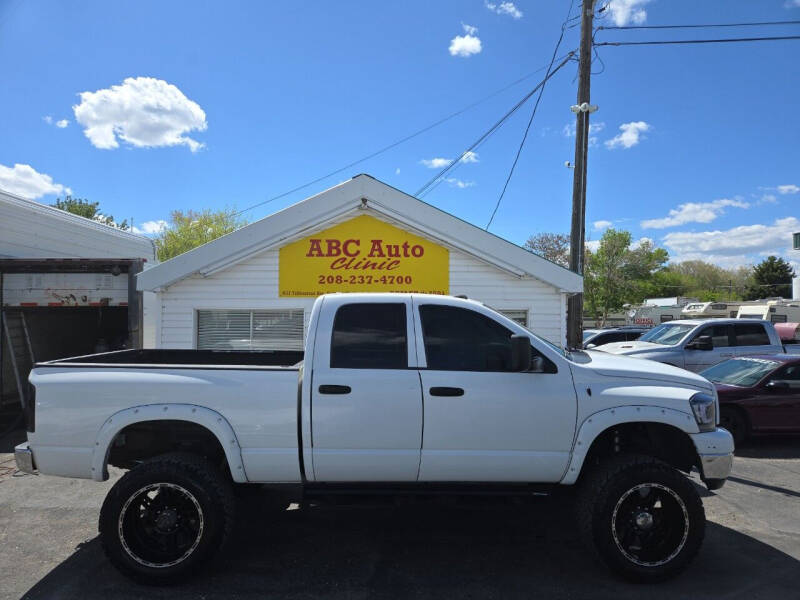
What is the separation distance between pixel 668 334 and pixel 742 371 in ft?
10.7

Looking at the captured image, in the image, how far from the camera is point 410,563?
162 inches

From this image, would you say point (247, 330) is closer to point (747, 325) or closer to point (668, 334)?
point (668, 334)

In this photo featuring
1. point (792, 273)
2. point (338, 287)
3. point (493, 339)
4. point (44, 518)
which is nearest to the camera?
point (493, 339)

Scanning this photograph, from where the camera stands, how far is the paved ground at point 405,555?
12.2 feet

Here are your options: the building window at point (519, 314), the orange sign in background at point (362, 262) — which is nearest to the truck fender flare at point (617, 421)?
the building window at point (519, 314)

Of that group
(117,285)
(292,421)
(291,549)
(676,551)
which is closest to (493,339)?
(292,421)

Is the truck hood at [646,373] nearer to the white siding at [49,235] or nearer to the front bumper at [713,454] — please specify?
the front bumper at [713,454]

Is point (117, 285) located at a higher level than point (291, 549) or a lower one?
higher

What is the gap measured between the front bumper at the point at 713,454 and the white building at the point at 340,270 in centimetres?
514

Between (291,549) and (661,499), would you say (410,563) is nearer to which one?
(291,549)

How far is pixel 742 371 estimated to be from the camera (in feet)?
27.6

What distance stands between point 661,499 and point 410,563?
1.94 m

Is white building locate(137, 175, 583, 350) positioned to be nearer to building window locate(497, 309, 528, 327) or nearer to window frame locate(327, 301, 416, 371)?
building window locate(497, 309, 528, 327)

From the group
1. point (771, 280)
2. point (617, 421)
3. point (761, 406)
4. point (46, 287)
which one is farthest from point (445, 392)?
point (771, 280)
